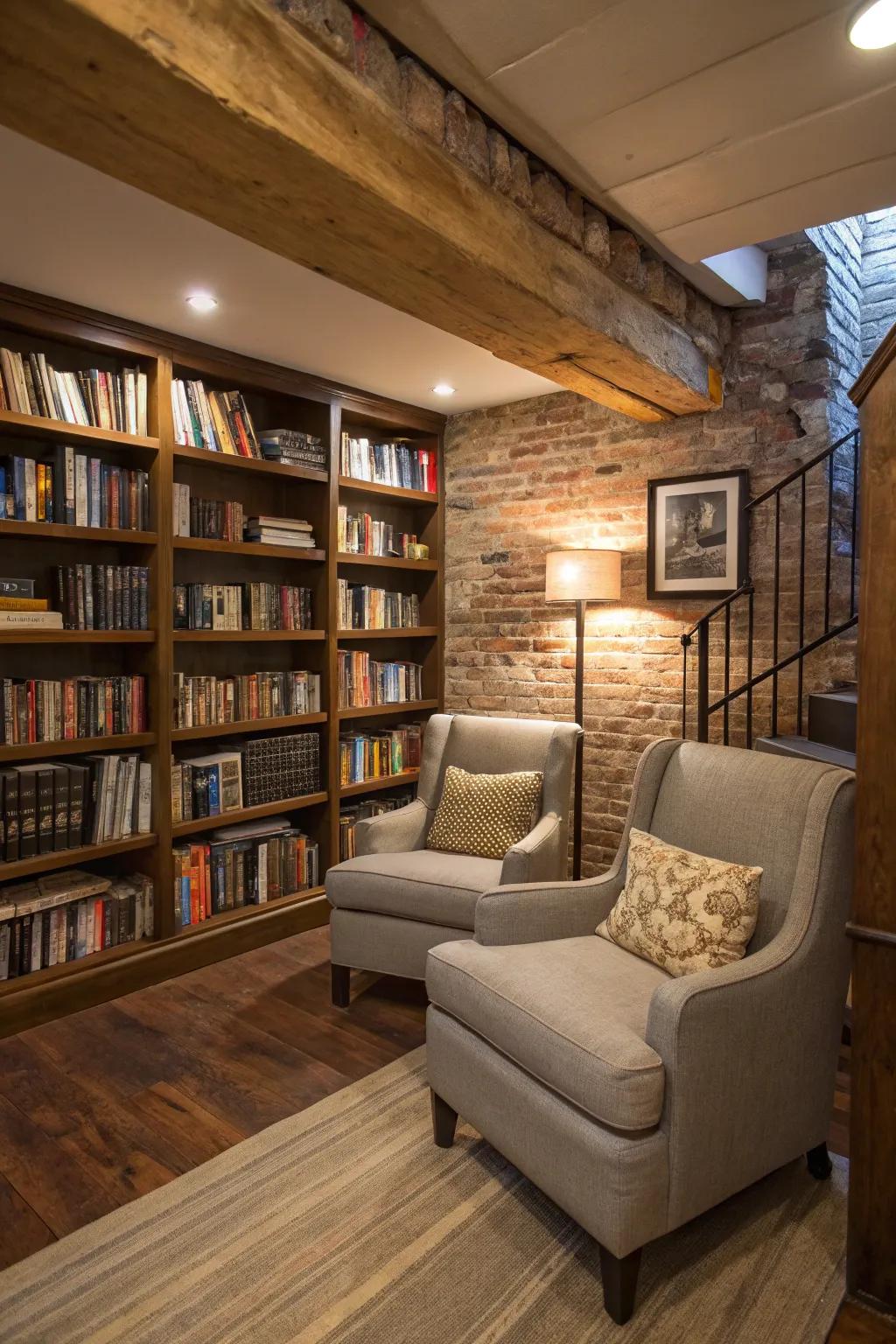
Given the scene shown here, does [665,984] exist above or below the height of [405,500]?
below

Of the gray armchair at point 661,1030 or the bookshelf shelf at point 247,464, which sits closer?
the gray armchair at point 661,1030

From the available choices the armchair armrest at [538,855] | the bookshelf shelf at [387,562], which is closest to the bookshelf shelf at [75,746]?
the bookshelf shelf at [387,562]

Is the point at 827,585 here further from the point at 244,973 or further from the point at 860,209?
the point at 244,973

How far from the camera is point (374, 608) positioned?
4348 mm

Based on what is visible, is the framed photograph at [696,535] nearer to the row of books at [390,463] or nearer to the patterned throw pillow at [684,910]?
the row of books at [390,463]

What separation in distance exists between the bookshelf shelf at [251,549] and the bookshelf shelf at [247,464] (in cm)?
32

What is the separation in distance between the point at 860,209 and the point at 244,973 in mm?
3378

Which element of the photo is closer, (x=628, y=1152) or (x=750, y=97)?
(x=628, y=1152)

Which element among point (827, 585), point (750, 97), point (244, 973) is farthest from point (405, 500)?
point (750, 97)

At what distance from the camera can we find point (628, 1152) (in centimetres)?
162

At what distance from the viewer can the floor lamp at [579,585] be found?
12.1 feet

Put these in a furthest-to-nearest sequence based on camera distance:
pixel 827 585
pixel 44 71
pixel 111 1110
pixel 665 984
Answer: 1. pixel 827 585
2. pixel 111 1110
3. pixel 665 984
4. pixel 44 71

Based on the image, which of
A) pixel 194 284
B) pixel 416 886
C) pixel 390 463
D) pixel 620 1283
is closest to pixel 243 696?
pixel 416 886

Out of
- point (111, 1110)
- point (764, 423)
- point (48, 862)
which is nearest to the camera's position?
point (111, 1110)
